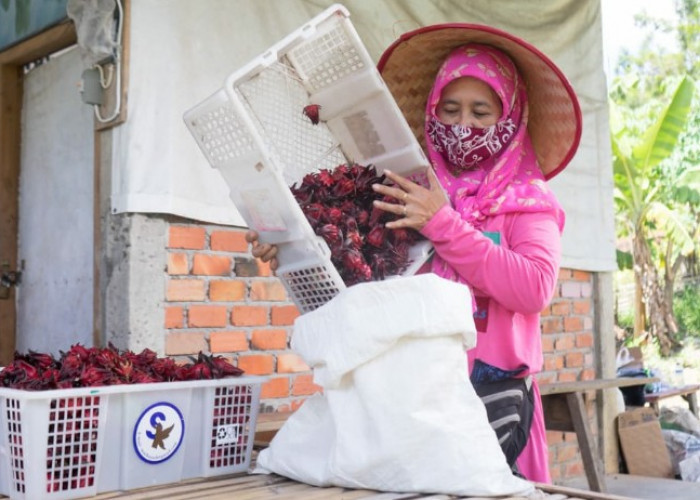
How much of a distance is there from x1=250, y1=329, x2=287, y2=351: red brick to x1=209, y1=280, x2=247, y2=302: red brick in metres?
0.15

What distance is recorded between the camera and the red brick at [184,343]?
2846mm

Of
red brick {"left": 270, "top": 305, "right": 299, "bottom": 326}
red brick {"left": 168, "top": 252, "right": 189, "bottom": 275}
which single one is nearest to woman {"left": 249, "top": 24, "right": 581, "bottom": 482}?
red brick {"left": 168, "top": 252, "right": 189, "bottom": 275}

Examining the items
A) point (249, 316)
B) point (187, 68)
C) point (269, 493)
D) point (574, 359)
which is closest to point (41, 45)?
point (187, 68)

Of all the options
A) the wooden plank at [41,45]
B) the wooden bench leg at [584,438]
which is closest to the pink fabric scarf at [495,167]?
the wooden plank at [41,45]

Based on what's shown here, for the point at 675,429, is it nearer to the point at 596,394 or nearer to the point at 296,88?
the point at 596,394

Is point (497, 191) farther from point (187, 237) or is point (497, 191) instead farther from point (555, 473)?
point (555, 473)

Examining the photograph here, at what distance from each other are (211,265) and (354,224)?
58.0 inches

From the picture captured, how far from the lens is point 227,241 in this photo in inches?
120

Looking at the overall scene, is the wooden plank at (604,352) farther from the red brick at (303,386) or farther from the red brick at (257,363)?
the red brick at (257,363)

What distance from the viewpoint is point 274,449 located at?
1.54 m

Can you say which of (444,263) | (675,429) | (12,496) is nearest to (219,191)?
(444,263)

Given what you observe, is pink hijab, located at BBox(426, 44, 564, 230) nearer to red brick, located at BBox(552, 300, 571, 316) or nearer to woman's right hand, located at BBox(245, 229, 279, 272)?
woman's right hand, located at BBox(245, 229, 279, 272)

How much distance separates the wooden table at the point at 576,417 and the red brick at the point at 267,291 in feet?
4.66

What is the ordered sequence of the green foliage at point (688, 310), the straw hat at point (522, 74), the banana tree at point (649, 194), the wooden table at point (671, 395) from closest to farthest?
the straw hat at point (522, 74)
the wooden table at point (671, 395)
the banana tree at point (649, 194)
the green foliage at point (688, 310)
